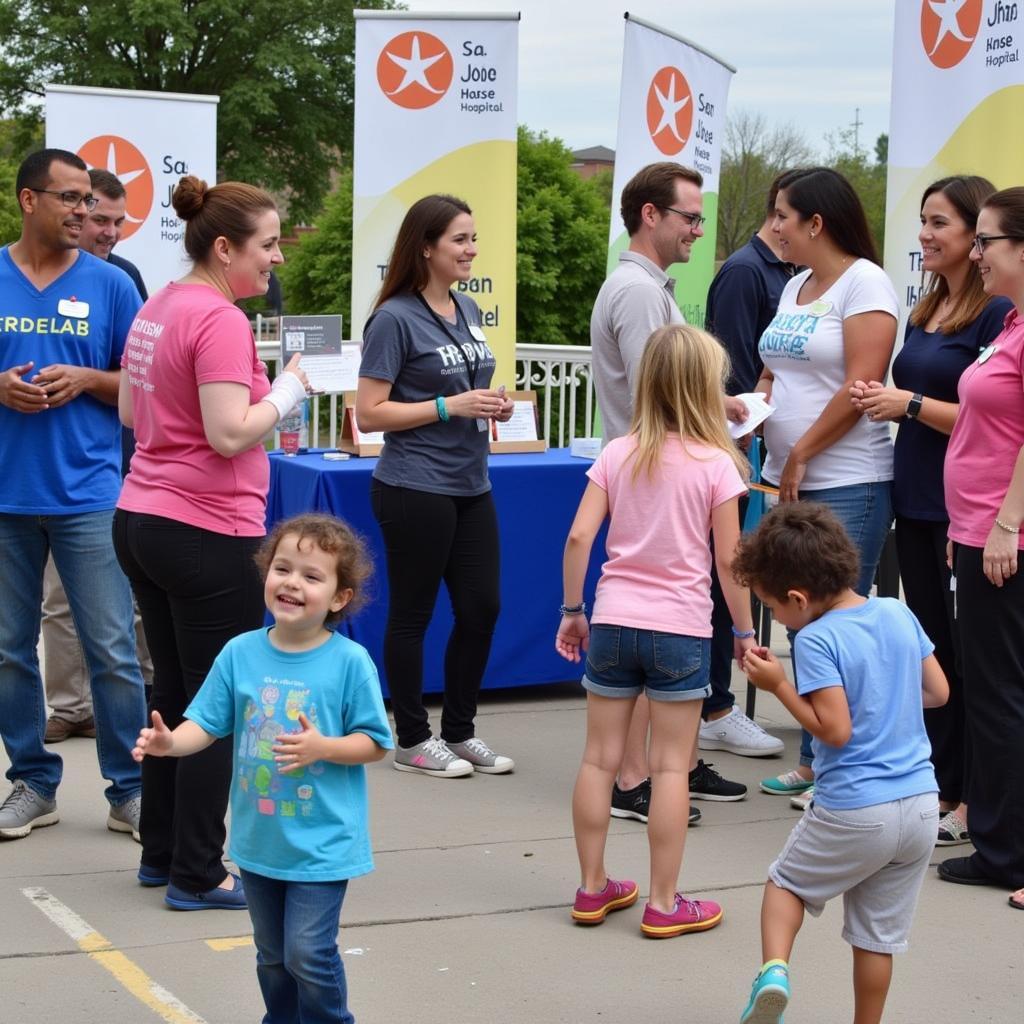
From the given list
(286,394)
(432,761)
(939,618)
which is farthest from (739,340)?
(286,394)

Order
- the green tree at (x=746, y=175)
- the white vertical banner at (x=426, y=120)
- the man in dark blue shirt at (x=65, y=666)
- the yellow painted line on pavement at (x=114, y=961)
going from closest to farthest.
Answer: the yellow painted line on pavement at (x=114, y=961) → the man in dark blue shirt at (x=65, y=666) → the white vertical banner at (x=426, y=120) → the green tree at (x=746, y=175)

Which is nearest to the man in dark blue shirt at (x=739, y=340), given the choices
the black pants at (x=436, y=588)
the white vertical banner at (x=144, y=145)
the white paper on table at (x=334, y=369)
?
the black pants at (x=436, y=588)

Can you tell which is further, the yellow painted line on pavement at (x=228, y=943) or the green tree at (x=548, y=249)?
the green tree at (x=548, y=249)

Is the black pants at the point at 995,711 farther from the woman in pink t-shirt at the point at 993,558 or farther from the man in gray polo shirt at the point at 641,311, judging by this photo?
the man in gray polo shirt at the point at 641,311

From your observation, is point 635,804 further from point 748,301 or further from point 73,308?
point 73,308

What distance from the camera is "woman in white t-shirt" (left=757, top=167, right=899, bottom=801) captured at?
15.4 feet

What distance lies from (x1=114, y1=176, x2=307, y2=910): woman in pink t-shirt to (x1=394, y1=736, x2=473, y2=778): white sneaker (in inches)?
58.8

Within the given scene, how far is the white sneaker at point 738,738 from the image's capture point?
577 centimetres

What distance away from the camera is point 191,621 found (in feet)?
12.7

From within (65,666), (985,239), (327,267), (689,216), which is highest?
(327,267)

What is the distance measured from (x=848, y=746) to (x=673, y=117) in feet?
21.0

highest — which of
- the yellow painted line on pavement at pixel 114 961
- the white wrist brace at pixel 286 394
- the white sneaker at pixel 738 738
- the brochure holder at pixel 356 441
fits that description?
the white wrist brace at pixel 286 394

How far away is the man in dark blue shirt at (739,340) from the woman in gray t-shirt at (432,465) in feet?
2.96

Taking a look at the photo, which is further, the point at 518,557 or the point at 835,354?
the point at 518,557
